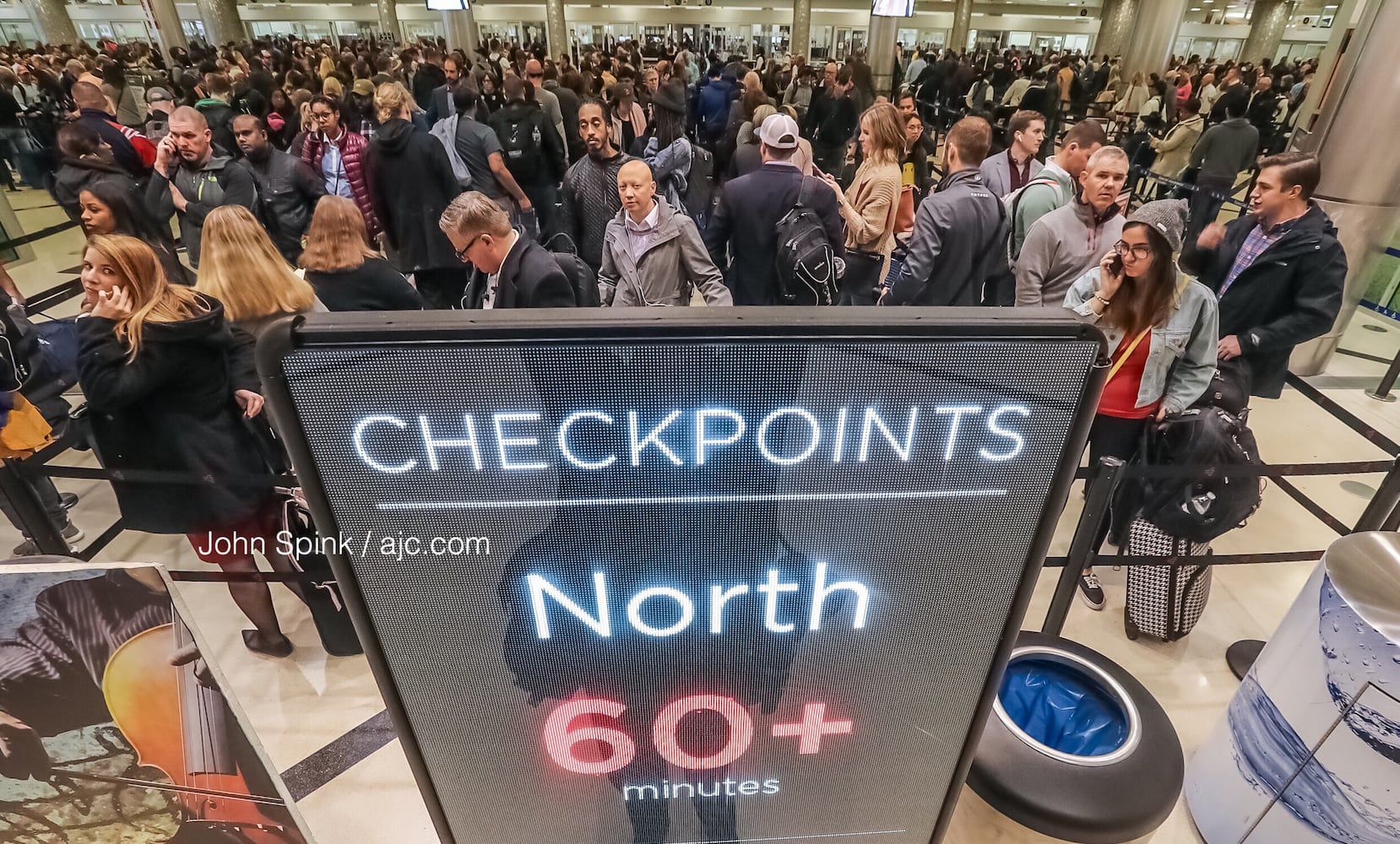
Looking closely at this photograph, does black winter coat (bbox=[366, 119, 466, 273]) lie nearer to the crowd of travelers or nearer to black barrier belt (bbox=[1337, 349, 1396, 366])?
the crowd of travelers

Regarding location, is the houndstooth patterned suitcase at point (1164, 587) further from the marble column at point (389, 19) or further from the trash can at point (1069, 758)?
the marble column at point (389, 19)

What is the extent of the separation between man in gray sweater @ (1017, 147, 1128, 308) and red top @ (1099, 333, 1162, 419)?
58 cm

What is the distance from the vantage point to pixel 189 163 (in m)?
4.71

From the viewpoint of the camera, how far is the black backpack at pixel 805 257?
381 cm

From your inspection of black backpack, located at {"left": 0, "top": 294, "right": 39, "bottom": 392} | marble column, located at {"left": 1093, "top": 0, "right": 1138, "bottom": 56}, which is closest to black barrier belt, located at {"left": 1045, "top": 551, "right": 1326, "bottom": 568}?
black backpack, located at {"left": 0, "top": 294, "right": 39, "bottom": 392}

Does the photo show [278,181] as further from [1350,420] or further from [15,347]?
[1350,420]

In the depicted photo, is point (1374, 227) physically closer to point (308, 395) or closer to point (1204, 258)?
point (1204, 258)

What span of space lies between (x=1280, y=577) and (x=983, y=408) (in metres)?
3.77

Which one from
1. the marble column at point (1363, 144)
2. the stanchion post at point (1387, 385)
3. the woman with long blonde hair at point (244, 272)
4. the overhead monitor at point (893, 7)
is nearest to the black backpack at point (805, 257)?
the woman with long blonde hair at point (244, 272)

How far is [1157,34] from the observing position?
64.5ft

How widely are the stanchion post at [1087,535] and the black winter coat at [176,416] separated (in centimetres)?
298

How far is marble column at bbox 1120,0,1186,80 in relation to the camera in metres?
19.5

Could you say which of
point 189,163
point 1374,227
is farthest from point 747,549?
point 1374,227

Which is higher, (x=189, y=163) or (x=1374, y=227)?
(x=189, y=163)
